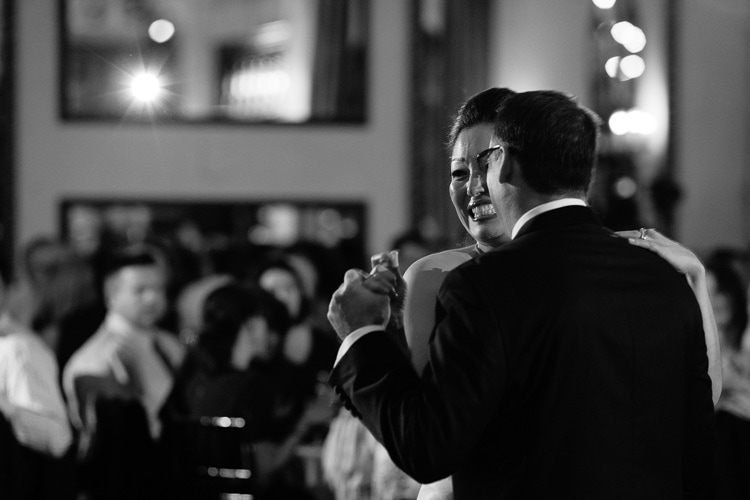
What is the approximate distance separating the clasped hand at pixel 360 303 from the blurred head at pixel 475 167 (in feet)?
0.83

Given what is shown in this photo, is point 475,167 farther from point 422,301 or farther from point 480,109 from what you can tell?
point 422,301

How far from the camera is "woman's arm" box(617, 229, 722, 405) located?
1937 millimetres

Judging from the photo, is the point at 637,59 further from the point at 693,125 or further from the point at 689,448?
the point at 689,448

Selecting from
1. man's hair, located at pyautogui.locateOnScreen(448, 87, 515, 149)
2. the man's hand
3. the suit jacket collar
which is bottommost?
the man's hand

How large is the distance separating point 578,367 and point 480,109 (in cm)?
58

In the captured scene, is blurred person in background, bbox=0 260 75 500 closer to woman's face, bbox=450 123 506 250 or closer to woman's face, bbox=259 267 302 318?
woman's face, bbox=259 267 302 318

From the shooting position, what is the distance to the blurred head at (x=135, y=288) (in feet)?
14.4

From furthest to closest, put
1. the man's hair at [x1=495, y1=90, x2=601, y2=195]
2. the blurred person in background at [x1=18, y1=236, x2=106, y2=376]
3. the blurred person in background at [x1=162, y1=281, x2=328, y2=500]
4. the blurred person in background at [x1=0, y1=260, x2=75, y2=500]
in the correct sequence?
the blurred person in background at [x1=18, y1=236, x2=106, y2=376]
the blurred person in background at [x1=162, y1=281, x2=328, y2=500]
the blurred person in background at [x1=0, y1=260, x2=75, y2=500]
the man's hair at [x1=495, y1=90, x2=601, y2=195]

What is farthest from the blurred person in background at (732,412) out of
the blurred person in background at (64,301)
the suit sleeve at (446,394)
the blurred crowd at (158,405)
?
the blurred person in background at (64,301)

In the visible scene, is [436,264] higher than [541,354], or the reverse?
[436,264]

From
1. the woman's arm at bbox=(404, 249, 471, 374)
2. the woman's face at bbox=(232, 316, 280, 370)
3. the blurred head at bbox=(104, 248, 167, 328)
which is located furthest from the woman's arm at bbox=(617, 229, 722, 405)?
the blurred head at bbox=(104, 248, 167, 328)

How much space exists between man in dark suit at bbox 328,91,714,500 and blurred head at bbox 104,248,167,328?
270 cm

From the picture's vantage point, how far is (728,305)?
13.7 feet

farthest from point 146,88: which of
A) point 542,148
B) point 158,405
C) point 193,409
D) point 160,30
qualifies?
point 542,148
